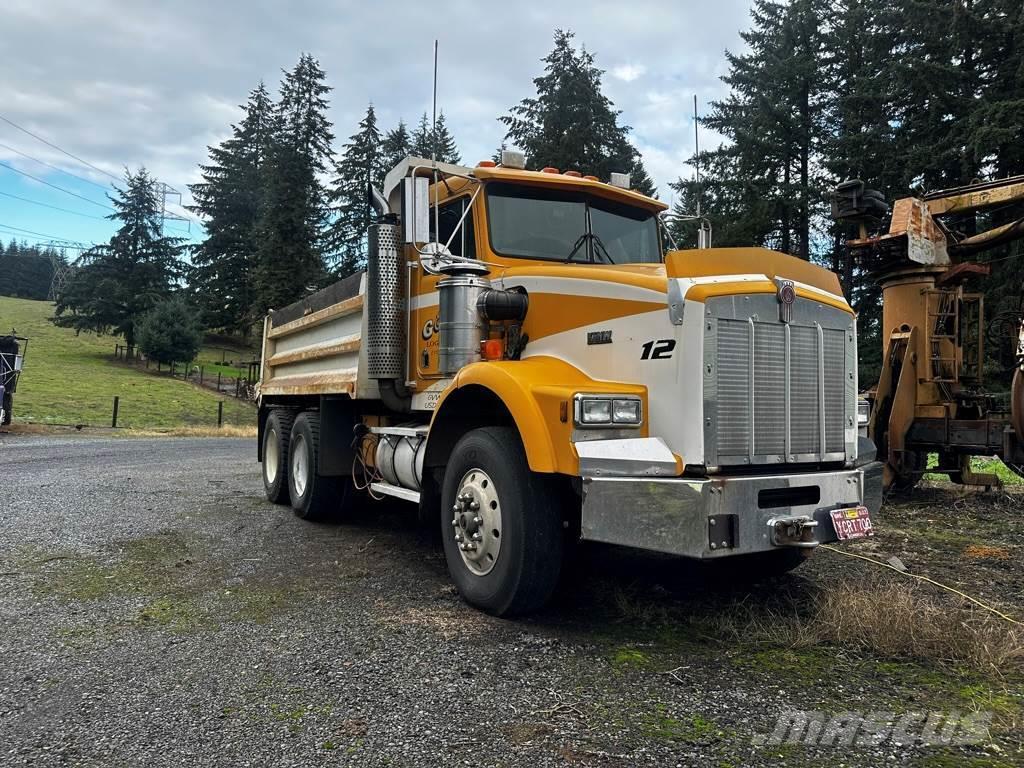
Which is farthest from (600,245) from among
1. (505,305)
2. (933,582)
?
(933,582)

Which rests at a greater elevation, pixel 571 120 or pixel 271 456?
pixel 571 120

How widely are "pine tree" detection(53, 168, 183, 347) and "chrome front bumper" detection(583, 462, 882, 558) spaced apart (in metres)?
48.1

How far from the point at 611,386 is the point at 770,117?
2827cm

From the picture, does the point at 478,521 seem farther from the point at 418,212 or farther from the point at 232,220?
the point at 232,220

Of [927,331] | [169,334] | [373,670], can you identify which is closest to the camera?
[373,670]

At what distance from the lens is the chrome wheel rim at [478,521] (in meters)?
4.10

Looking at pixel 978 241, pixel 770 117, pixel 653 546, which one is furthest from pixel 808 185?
pixel 653 546

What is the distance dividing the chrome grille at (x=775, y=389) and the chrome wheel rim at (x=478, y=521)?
1.27 m

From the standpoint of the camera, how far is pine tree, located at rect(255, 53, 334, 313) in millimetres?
40219

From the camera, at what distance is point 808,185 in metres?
27.4

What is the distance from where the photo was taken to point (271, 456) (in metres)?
8.58

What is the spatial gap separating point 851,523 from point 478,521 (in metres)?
2.07

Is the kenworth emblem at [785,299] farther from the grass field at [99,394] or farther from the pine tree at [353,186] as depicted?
the pine tree at [353,186]

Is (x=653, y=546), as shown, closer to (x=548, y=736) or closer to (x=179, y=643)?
(x=548, y=736)
